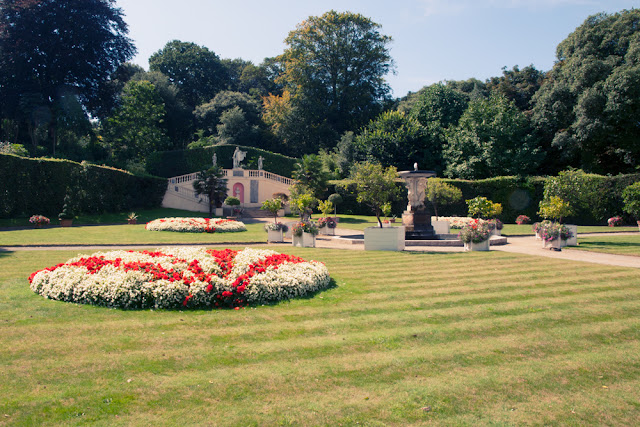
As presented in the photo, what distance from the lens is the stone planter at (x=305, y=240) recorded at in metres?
18.6

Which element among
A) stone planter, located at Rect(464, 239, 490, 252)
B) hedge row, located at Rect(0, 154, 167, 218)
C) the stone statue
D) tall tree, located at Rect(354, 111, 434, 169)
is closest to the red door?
the stone statue

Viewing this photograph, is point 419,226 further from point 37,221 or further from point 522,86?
point 522,86

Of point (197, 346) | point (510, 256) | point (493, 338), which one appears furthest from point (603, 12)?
point (197, 346)

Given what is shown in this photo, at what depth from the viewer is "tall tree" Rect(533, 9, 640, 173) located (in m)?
33.9

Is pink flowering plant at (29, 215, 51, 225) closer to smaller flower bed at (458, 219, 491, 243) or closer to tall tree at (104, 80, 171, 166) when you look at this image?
tall tree at (104, 80, 171, 166)

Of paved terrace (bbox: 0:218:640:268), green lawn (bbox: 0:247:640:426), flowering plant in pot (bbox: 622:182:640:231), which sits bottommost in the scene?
green lawn (bbox: 0:247:640:426)

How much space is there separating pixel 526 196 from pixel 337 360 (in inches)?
1335

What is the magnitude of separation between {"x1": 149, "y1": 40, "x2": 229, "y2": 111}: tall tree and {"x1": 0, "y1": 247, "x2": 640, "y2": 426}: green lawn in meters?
58.4

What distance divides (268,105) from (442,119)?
24.7 m

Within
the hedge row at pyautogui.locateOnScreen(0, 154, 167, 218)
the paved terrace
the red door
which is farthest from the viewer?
the red door

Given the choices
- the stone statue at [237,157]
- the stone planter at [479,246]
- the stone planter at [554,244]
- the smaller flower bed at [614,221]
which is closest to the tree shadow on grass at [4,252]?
the stone planter at [479,246]

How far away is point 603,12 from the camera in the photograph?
37656mm

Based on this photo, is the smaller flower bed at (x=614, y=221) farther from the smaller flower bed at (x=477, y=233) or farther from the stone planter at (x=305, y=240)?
the stone planter at (x=305, y=240)

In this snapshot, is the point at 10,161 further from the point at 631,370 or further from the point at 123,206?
the point at 631,370
